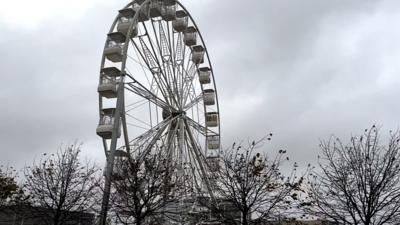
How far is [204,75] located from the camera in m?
39.1

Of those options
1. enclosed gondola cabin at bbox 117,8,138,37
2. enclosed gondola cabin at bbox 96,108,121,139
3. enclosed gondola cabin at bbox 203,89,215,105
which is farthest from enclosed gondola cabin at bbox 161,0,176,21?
enclosed gondola cabin at bbox 96,108,121,139

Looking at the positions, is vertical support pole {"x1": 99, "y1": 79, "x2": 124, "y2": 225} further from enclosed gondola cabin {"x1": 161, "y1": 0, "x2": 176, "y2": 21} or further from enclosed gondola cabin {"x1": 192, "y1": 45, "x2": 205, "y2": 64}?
enclosed gondola cabin {"x1": 192, "y1": 45, "x2": 205, "y2": 64}

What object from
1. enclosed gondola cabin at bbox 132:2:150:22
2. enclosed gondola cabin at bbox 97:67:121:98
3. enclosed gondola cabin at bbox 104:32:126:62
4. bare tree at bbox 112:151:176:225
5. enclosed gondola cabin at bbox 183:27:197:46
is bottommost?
bare tree at bbox 112:151:176:225

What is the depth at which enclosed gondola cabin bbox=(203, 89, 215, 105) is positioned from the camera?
128 feet

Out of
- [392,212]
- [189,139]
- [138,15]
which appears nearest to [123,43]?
[138,15]

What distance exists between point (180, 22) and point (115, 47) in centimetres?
778

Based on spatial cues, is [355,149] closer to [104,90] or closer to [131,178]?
[131,178]

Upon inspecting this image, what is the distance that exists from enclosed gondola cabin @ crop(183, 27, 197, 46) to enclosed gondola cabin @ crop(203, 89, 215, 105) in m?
4.05

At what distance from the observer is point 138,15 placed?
30688 mm

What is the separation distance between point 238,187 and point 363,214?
5.29 m

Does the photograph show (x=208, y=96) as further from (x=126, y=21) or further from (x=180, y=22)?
(x=126, y=21)

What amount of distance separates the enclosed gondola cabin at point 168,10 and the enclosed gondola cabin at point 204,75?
245 inches

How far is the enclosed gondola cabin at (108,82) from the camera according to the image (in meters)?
28.6

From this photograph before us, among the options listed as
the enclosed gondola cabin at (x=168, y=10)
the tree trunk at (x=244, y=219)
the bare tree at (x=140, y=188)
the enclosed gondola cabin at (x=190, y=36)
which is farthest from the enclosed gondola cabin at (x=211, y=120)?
the tree trunk at (x=244, y=219)
